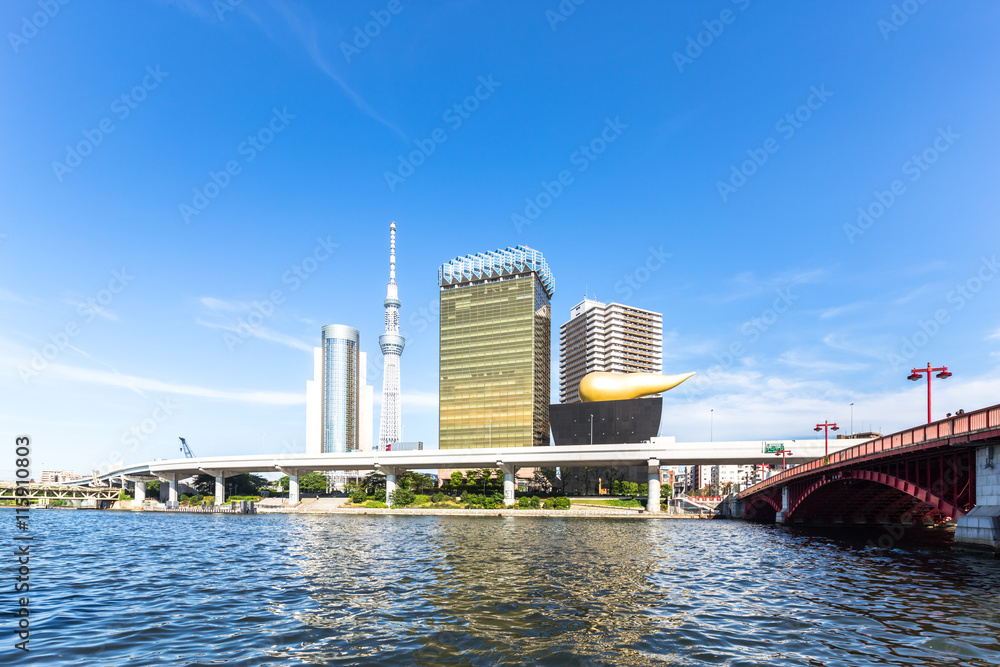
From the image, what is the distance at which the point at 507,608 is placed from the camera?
22.0 m

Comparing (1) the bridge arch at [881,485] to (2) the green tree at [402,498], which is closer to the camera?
(1) the bridge arch at [881,485]

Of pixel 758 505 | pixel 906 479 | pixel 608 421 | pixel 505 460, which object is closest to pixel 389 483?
pixel 505 460

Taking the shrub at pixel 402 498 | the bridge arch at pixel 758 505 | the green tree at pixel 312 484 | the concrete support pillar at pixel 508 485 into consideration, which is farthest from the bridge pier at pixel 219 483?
the bridge arch at pixel 758 505

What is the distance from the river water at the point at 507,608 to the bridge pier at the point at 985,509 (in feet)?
5.76

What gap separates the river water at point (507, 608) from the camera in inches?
650

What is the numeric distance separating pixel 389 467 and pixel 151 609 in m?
122

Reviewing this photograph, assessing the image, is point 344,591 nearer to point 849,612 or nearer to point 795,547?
point 849,612

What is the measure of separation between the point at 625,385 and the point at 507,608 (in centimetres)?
14997

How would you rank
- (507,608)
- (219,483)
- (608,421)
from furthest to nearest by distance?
(608,421) < (219,483) < (507,608)

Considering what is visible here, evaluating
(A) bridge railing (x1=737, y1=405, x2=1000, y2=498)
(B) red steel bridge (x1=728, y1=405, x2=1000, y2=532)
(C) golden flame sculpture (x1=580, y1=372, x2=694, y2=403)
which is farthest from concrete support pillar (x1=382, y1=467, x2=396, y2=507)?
(A) bridge railing (x1=737, y1=405, x2=1000, y2=498)

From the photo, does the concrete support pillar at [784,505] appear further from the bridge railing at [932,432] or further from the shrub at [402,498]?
the shrub at [402,498]

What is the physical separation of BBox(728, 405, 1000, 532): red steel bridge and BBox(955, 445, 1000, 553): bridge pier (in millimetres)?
63

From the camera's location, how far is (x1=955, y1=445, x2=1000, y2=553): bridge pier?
111 feet

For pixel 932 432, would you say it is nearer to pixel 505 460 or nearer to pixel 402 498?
pixel 505 460
